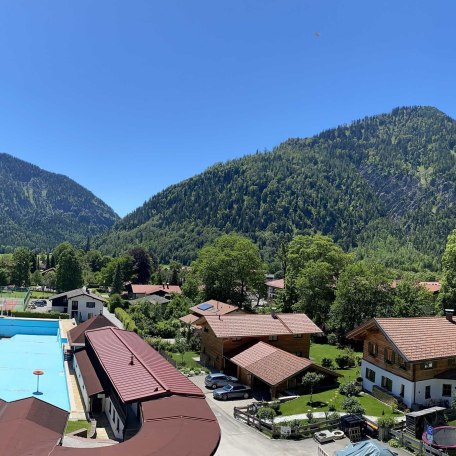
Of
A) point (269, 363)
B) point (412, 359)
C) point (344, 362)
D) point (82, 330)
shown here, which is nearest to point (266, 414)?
point (269, 363)

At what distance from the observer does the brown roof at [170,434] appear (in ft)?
55.1

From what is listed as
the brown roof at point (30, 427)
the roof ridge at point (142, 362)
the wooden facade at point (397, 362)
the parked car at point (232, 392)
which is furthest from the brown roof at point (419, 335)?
the brown roof at point (30, 427)

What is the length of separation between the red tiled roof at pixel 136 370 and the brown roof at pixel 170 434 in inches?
61.3

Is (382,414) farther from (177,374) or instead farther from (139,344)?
(139,344)

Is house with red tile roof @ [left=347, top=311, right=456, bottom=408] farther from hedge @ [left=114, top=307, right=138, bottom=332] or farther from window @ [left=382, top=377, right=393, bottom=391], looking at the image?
hedge @ [left=114, top=307, right=138, bottom=332]

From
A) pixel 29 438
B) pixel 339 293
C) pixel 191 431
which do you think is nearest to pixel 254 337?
pixel 339 293

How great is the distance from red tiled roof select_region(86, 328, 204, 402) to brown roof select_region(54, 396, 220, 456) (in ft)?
5.11

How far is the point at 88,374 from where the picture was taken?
3519 cm

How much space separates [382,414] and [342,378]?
8.73 meters

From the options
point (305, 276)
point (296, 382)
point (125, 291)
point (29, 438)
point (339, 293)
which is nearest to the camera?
point (29, 438)

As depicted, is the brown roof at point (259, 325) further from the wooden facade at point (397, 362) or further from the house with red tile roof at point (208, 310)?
the house with red tile roof at point (208, 310)

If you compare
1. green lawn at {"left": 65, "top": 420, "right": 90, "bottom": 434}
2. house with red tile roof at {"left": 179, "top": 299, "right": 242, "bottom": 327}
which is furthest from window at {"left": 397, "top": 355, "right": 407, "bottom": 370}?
house with red tile roof at {"left": 179, "top": 299, "right": 242, "bottom": 327}

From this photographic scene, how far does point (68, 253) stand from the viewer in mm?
99875

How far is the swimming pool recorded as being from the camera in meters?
38.3
